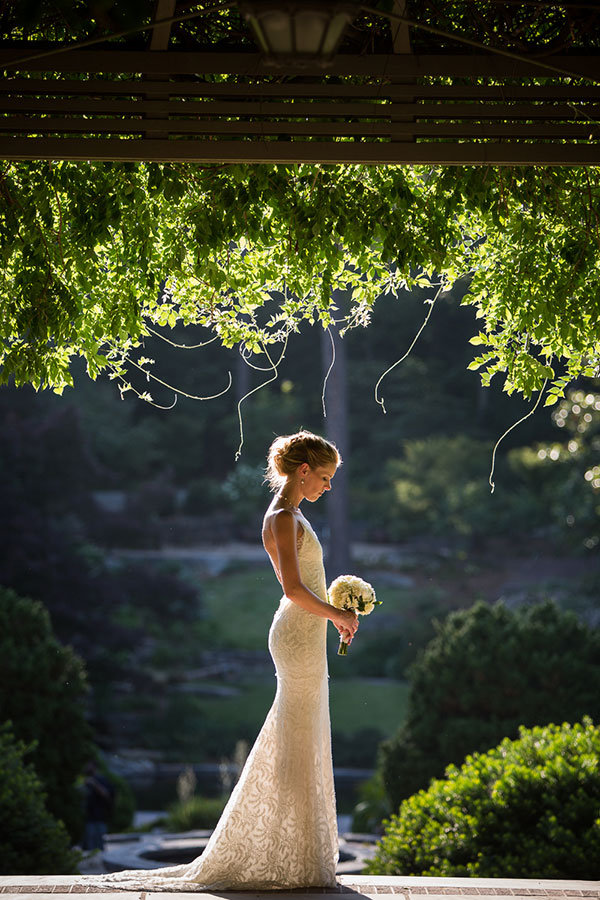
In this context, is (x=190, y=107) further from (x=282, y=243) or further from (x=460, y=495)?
(x=460, y=495)

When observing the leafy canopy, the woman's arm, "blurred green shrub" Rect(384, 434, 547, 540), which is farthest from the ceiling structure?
"blurred green shrub" Rect(384, 434, 547, 540)

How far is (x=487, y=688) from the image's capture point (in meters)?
7.51

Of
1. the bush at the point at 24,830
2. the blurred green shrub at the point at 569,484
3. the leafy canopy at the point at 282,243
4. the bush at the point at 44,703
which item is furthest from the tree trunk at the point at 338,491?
the leafy canopy at the point at 282,243

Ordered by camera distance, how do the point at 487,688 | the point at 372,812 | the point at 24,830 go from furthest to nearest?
the point at 372,812
the point at 487,688
the point at 24,830

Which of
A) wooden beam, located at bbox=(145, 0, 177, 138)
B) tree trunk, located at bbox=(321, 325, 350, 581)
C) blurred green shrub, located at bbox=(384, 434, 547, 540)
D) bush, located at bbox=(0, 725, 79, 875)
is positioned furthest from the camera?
blurred green shrub, located at bbox=(384, 434, 547, 540)

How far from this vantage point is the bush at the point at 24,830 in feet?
16.9

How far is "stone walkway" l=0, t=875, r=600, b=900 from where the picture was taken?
3.45 meters

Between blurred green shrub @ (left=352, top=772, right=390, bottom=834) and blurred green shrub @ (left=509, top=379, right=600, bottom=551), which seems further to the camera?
blurred green shrub @ (left=509, top=379, right=600, bottom=551)

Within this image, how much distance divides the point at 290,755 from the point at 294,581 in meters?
0.66

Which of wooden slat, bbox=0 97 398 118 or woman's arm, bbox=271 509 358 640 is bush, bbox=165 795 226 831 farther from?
wooden slat, bbox=0 97 398 118

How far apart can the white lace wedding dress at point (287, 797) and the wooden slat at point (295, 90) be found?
1.53 meters

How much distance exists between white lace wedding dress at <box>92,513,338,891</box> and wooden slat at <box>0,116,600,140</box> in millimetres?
1427

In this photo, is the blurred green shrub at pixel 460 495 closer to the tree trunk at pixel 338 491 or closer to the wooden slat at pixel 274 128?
the tree trunk at pixel 338 491

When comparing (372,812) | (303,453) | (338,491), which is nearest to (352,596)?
(303,453)
